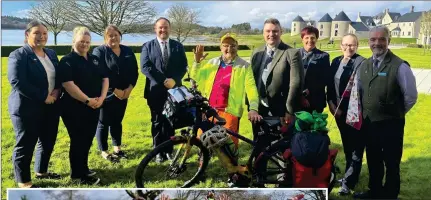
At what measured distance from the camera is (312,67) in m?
3.27

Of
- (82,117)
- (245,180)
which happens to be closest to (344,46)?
(245,180)

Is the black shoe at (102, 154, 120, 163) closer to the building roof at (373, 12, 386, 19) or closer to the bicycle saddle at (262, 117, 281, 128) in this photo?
the bicycle saddle at (262, 117, 281, 128)

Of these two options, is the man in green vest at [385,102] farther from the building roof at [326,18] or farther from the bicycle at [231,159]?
the bicycle at [231,159]

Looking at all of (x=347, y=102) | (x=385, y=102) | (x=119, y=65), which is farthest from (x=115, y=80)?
(x=385, y=102)

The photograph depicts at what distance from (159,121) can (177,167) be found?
2.31 feet

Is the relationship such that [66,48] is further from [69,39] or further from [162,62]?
[162,62]

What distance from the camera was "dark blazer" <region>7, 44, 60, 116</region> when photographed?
283cm

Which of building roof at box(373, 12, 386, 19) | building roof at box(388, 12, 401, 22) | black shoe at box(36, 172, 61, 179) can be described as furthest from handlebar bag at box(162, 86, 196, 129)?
building roof at box(388, 12, 401, 22)

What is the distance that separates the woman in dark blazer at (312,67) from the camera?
324 centimetres

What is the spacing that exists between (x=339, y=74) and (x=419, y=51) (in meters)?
0.97

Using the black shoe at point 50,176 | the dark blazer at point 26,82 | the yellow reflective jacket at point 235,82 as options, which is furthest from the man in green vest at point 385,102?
the black shoe at point 50,176

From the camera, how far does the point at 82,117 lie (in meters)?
3.14

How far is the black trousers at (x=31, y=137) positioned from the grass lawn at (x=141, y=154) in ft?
0.78

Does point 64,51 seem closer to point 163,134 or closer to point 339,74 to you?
point 163,134
